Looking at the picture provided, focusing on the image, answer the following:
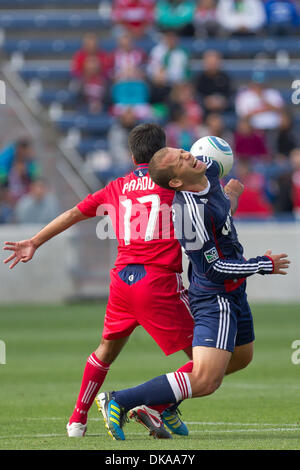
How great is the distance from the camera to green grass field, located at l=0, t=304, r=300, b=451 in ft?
20.8

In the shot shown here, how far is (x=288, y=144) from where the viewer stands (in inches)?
802

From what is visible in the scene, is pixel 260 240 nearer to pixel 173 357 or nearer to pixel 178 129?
pixel 178 129

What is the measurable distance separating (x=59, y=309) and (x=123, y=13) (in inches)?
327

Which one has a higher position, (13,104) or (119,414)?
(13,104)

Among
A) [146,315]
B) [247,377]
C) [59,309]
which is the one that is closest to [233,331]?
[146,315]

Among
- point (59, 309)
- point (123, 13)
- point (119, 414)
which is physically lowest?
point (59, 309)

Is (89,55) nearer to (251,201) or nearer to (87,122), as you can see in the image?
(87,122)

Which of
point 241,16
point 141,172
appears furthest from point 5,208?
point 141,172

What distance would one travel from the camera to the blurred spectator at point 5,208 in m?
18.5

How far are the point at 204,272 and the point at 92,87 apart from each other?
50.1 feet

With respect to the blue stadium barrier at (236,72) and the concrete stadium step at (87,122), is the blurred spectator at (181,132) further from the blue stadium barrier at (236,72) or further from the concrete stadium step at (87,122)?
the blue stadium barrier at (236,72)

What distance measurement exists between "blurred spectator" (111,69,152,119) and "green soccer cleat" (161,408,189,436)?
47.2 feet

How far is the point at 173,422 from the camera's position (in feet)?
21.8

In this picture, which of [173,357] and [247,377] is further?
[173,357]
